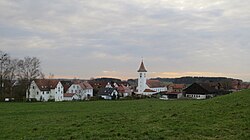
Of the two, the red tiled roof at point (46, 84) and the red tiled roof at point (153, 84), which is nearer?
the red tiled roof at point (46, 84)

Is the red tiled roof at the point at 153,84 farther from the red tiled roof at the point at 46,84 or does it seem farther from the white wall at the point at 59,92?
the red tiled roof at the point at 46,84

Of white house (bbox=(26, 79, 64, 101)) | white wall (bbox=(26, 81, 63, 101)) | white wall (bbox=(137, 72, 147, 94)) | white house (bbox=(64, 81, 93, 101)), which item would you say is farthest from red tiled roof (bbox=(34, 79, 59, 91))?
white wall (bbox=(137, 72, 147, 94))

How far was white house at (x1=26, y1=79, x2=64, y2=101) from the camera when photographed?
86.7 metres

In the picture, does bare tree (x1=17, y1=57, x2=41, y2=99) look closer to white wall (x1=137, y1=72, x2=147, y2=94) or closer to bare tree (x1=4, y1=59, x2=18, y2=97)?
bare tree (x1=4, y1=59, x2=18, y2=97)

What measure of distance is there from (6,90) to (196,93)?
55.7m

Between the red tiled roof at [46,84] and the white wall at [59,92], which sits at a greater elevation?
the red tiled roof at [46,84]

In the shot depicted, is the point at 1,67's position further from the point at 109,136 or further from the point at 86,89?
the point at 109,136

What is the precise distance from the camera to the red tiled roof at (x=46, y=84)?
89100 millimetres

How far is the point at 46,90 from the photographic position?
301 ft

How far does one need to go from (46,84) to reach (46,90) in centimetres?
178

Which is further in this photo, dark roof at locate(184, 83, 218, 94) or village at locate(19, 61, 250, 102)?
dark roof at locate(184, 83, 218, 94)

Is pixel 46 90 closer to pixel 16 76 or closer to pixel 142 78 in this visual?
pixel 16 76

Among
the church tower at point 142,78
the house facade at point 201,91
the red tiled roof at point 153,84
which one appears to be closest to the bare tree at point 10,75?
the house facade at point 201,91

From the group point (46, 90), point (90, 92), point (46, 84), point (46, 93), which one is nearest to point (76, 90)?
point (90, 92)
